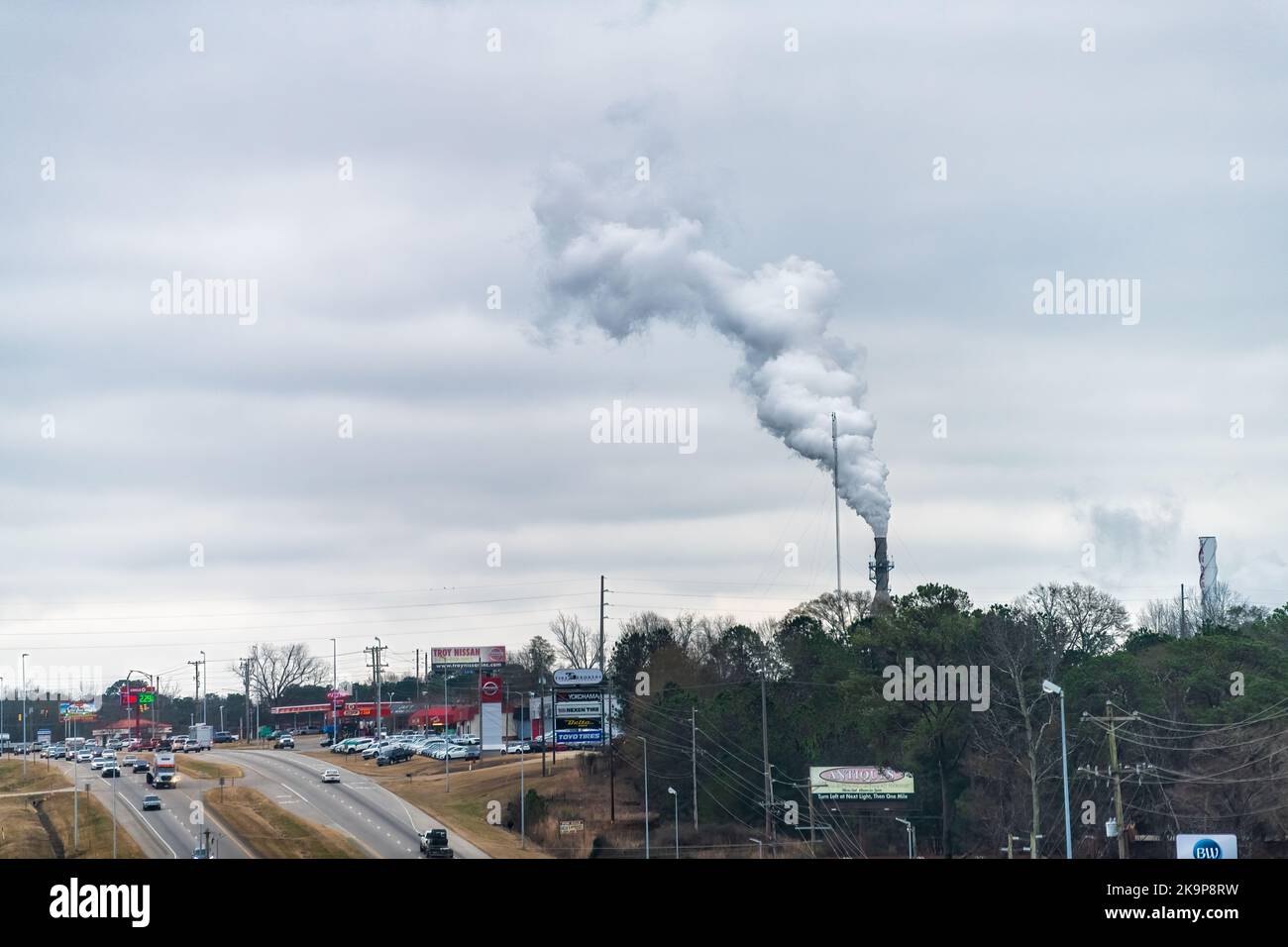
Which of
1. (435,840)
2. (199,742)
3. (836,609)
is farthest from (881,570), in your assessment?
(199,742)

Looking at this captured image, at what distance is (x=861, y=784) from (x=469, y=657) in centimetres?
9586

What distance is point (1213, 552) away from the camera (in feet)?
487

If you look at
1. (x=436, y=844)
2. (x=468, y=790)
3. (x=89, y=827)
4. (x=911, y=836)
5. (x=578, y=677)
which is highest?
(x=578, y=677)

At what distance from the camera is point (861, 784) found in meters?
97.8

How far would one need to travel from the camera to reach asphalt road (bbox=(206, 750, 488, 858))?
3415 inches

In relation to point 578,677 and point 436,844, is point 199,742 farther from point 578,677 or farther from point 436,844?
point 436,844

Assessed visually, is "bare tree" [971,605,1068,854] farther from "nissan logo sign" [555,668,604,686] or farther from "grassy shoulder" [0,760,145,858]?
"grassy shoulder" [0,760,145,858]

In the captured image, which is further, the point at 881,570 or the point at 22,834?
the point at 881,570

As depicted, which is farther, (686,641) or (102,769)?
(686,641)

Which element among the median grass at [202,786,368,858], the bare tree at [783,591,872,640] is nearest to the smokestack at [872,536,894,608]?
the bare tree at [783,591,872,640]

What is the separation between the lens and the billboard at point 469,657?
593 feet
